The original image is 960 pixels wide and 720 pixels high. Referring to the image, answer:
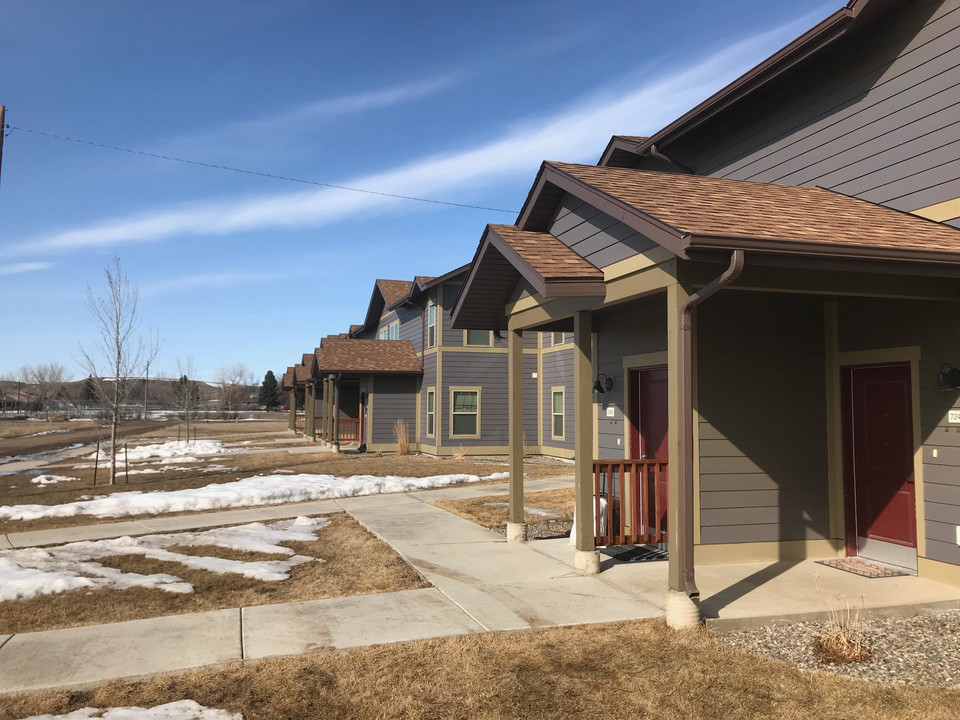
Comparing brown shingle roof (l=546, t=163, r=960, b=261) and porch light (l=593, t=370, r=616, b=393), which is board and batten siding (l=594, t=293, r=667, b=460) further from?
brown shingle roof (l=546, t=163, r=960, b=261)

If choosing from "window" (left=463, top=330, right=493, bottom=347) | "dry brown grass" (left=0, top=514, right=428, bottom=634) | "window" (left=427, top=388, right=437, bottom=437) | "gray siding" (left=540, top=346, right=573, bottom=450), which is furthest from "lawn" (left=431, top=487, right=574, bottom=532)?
"window" (left=427, top=388, right=437, bottom=437)

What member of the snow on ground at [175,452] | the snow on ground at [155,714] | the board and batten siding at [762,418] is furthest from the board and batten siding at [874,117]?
the snow on ground at [175,452]

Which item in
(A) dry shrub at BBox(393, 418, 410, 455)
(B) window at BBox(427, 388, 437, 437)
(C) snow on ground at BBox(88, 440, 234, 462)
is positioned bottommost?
(C) snow on ground at BBox(88, 440, 234, 462)

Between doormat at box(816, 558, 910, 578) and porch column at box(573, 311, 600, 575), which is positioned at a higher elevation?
porch column at box(573, 311, 600, 575)

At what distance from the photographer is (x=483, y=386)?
23516mm

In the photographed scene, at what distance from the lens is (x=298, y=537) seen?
9492 millimetres

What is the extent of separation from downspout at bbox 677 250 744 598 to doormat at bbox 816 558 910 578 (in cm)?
255

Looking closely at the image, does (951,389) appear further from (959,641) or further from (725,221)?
(725,221)

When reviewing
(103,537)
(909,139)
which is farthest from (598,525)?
(103,537)

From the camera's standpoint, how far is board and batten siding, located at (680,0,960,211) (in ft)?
21.8

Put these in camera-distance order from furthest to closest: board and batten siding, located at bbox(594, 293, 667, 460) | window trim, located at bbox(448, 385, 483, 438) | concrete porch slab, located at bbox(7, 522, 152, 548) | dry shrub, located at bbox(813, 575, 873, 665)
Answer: window trim, located at bbox(448, 385, 483, 438) → concrete porch slab, located at bbox(7, 522, 152, 548) → board and batten siding, located at bbox(594, 293, 667, 460) → dry shrub, located at bbox(813, 575, 873, 665)

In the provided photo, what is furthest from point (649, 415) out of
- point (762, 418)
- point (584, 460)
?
point (584, 460)

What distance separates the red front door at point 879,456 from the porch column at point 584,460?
2.89 metres

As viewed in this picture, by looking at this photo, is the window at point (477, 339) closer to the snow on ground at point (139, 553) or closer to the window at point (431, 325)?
the window at point (431, 325)
